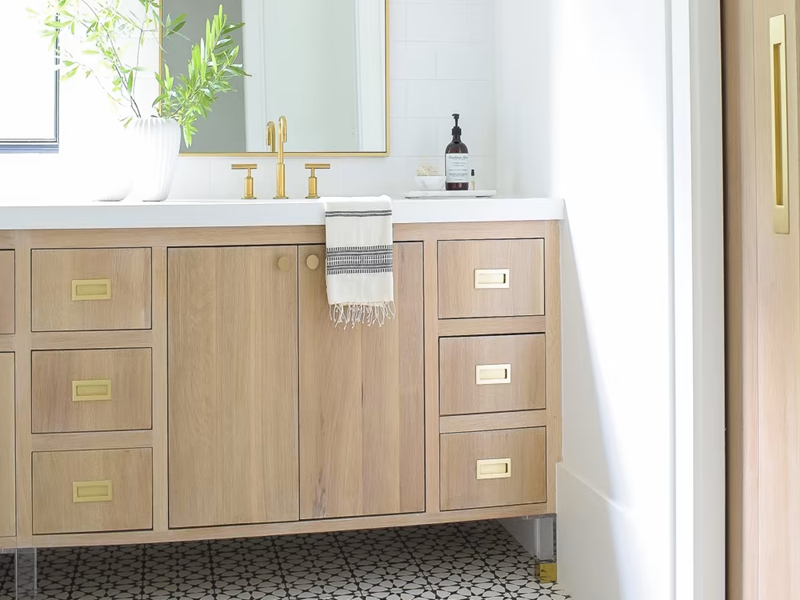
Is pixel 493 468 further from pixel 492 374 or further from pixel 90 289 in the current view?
pixel 90 289

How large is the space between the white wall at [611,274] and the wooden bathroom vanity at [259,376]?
0.15 metres

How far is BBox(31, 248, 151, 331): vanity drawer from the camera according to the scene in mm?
2471

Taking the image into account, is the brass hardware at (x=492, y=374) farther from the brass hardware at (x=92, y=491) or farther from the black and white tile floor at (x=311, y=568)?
the brass hardware at (x=92, y=491)

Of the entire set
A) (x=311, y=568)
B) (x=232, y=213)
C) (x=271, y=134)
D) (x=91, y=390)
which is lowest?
(x=311, y=568)

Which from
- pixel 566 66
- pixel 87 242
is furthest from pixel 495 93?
pixel 87 242

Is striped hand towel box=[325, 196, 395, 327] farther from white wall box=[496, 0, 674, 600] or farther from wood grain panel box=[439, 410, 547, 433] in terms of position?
white wall box=[496, 0, 674, 600]

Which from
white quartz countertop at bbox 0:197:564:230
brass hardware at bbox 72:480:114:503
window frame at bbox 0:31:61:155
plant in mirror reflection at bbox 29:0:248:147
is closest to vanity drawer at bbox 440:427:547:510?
white quartz countertop at bbox 0:197:564:230

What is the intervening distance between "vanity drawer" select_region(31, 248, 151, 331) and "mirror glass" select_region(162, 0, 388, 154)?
0.78 metres

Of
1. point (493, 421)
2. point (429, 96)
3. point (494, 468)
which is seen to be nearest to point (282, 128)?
point (429, 96)

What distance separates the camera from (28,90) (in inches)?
124

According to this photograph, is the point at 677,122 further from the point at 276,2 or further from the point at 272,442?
the point at 276,2

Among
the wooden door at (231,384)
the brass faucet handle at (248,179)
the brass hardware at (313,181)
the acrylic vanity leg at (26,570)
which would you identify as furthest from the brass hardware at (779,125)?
the acrylic vanity leg at (26,570)

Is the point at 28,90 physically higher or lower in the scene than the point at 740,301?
higher

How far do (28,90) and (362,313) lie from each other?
1416mm
